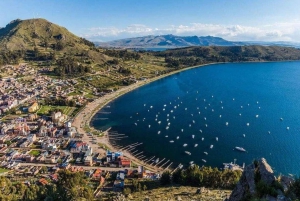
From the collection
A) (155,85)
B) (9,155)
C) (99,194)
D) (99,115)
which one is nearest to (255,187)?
(99,194)

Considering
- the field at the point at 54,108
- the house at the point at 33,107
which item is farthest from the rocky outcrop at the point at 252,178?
the house at the point at 33,107

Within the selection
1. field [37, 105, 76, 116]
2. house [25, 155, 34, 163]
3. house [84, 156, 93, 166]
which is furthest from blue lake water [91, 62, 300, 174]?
house [25, 155, 34, 163]

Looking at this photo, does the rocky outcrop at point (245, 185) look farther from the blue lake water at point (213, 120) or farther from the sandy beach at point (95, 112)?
the blue lake water at point (213, 120)

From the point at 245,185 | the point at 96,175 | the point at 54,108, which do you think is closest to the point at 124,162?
the point at 96,175

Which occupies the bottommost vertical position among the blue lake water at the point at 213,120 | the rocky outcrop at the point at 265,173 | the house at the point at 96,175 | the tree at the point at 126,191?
the house at the point at 96,175

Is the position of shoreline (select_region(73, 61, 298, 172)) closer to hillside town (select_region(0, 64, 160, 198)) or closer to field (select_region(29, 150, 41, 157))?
hillside town (select_region(0, 64, 160, 198))

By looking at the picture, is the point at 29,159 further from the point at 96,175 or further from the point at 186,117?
the point at 186,117
